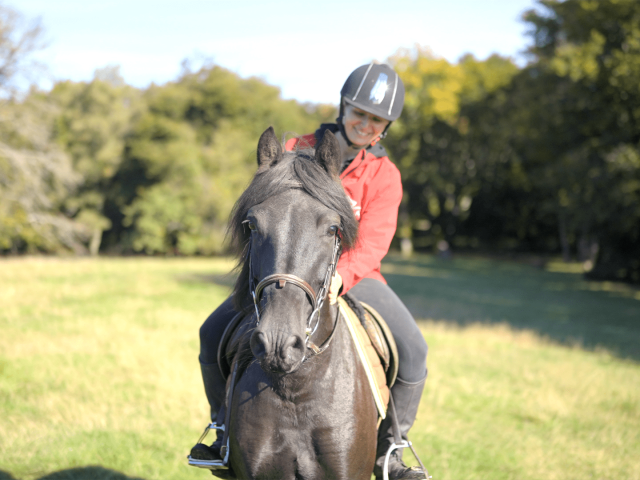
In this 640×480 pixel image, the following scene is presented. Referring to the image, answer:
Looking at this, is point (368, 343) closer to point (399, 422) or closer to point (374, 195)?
point (399, 422)

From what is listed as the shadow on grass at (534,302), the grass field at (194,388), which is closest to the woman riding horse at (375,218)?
the grass field at (194,388)

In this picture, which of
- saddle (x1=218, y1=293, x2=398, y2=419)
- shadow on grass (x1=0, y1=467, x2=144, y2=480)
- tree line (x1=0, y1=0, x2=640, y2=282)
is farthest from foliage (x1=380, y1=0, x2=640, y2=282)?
shadow on grass (x1=0, y1=467, x2=144, y2=480)

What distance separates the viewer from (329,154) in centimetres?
266

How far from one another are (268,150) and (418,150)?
4075 cm

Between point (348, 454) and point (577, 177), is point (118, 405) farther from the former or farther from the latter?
point (577, 177)

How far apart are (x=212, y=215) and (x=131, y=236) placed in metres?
6.03

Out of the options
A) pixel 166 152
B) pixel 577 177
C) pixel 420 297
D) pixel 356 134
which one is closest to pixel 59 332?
pixel 356 134

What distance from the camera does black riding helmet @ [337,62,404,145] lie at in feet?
11.3

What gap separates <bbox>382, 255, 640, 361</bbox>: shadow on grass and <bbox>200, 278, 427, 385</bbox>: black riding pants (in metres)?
10.2

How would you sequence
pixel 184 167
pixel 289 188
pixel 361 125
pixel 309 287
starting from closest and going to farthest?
pixel 309 287 → pixel 289 188 → pixel 361 125 → pixel 184 167

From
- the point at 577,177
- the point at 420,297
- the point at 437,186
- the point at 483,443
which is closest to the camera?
the point at 483,443

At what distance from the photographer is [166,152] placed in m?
35.5

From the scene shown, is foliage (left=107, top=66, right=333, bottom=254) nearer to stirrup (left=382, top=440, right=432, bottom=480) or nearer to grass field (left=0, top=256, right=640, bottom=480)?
grass field (left=0, top=256, right=640, bottom=480)

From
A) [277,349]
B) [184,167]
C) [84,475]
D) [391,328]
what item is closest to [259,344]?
[277,349]
